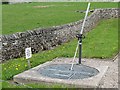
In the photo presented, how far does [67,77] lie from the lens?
8305 millimetres

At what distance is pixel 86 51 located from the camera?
41.8 ft

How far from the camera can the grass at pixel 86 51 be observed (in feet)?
32.0

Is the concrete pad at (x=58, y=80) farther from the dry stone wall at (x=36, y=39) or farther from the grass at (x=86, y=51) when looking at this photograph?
the dry stone wall at (x=36, y=39)

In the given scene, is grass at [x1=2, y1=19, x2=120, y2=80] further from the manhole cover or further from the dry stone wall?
the manhole cover

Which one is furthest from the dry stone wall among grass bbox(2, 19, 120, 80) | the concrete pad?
the concrete pad

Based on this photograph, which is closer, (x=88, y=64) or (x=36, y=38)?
(x=88, y=64)

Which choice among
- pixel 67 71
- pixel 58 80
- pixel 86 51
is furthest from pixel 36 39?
pixel 58 80

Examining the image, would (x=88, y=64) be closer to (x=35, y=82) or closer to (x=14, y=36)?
(x=35, y=82)

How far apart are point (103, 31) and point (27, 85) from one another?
12.5 meters

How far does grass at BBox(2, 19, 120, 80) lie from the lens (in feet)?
32.0

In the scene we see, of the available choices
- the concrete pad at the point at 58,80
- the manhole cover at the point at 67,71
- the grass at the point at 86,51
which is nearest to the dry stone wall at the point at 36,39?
the grass at the point at 86,51

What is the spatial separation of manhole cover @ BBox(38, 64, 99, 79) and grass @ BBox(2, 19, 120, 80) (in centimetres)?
85

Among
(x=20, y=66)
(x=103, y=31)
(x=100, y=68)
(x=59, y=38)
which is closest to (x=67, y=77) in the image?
→ (x=100, y=68)

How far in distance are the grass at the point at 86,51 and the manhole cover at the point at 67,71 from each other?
0.85 m
